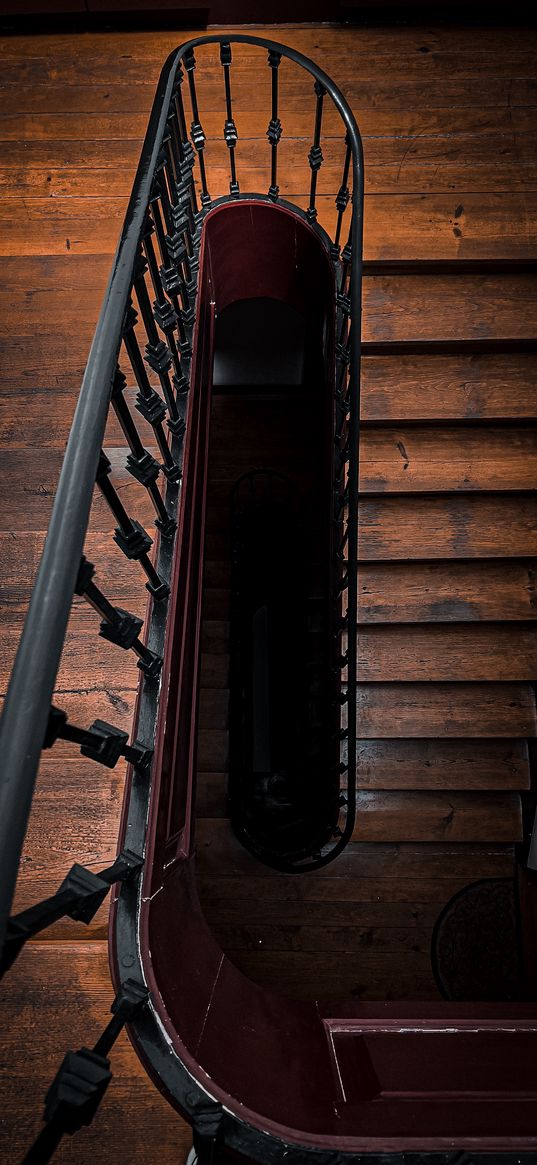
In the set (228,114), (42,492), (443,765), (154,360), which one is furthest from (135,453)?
(443,765)

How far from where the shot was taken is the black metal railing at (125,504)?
0.85 metres

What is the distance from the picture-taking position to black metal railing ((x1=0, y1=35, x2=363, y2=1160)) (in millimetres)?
847

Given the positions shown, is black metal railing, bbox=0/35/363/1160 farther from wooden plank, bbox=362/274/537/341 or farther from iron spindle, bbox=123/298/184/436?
wooden plank, bbox=362/274/537/341

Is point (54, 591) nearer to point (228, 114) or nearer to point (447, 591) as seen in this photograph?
point (228, 114)

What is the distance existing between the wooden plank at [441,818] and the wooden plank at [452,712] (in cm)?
40

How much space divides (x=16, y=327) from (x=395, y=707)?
219 cm

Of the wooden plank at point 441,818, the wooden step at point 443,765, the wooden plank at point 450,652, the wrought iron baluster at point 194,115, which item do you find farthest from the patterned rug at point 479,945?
the wrought iron baluster at point 194,115

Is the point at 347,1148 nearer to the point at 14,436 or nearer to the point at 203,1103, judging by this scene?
the point at 203,1103

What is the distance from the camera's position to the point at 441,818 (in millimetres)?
3416

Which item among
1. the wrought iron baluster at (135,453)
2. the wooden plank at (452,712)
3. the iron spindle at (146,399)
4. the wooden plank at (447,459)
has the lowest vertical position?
the wooden plank at (452,712)

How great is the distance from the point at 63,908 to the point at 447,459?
8.03 ft

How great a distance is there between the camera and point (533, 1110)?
5.06 feet

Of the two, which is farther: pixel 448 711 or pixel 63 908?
pixel 448 711

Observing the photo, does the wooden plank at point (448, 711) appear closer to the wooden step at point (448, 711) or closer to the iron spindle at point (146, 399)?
the wooden step at point (448, 711)
